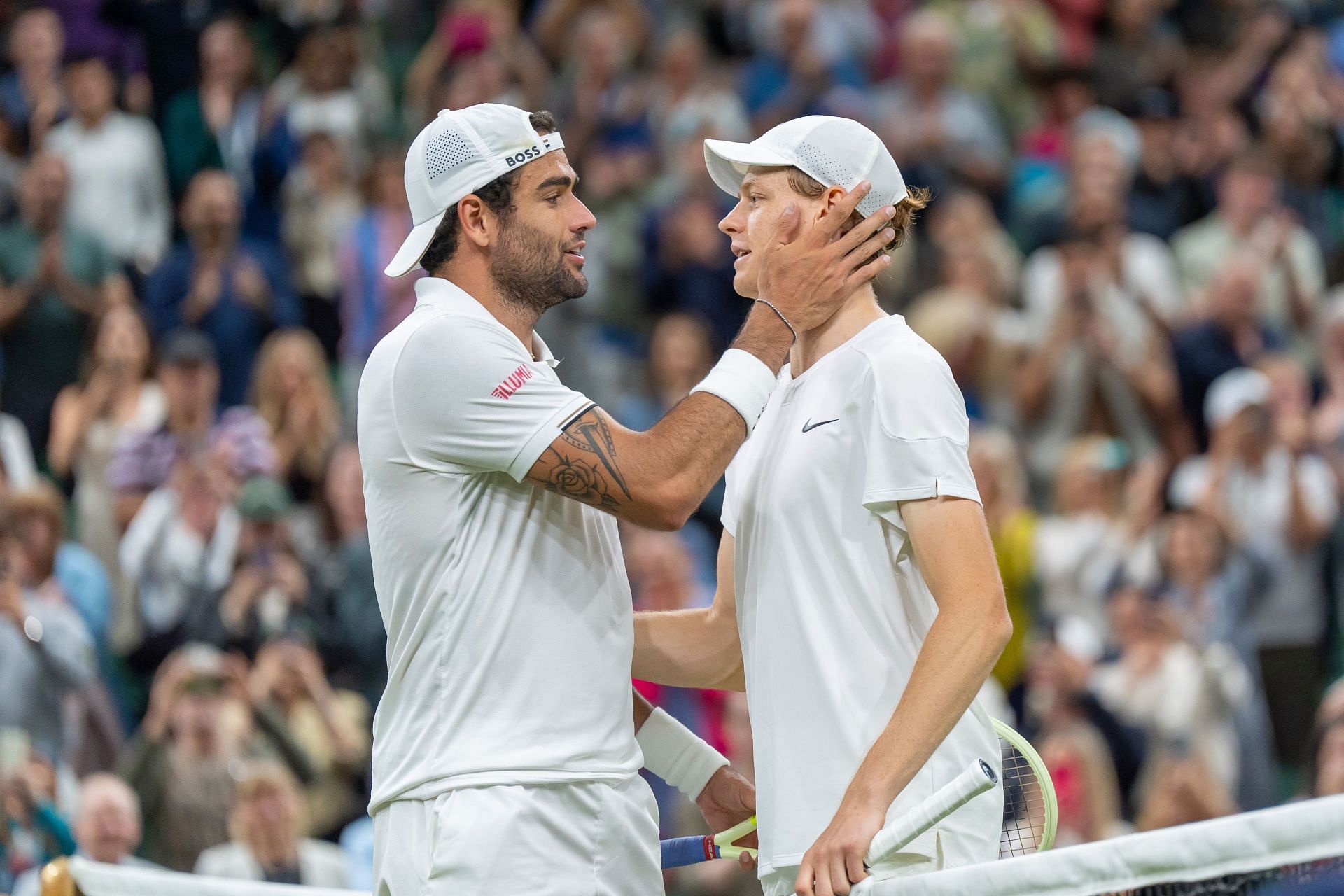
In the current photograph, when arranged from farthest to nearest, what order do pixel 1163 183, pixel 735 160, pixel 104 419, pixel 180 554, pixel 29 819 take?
1. pixel 1163 183
2. pixel 104 419
3. pixel 180 554
4. pixel 29 819
5. pixel 735 160

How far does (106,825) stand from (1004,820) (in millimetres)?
4974

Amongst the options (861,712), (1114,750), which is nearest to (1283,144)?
(1114,750)

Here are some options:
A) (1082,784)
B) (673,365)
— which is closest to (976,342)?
(673,365)

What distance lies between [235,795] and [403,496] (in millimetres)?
4795

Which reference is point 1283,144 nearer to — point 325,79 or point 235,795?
point 325,79

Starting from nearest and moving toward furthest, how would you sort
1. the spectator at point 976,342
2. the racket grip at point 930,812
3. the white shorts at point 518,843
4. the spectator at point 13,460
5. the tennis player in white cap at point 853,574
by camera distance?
the racket grip at point 930,812
the tennis player in white cap at point 853,574
the white shorts at point 518,843
the spectator at point 13,460
the spectator at point 976,342

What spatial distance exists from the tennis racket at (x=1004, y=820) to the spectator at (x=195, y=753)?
460 centimetres

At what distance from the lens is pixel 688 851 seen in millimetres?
4332

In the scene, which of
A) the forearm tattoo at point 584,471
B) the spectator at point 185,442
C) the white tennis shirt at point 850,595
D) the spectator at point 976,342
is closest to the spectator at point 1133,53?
the spectator at point 976,342

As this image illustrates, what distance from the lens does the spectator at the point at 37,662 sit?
28.6 ft

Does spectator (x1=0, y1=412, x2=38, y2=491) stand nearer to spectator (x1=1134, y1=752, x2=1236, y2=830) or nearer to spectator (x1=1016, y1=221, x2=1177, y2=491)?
spectator (x1=1016, y1=221, x2=1177, y2=491)

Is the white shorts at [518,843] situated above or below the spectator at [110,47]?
below

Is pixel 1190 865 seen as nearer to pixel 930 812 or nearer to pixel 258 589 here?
pixel 930 812

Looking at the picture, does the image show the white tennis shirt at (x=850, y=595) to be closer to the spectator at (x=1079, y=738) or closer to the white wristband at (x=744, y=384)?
the white wristband at (x=744, y=384)
